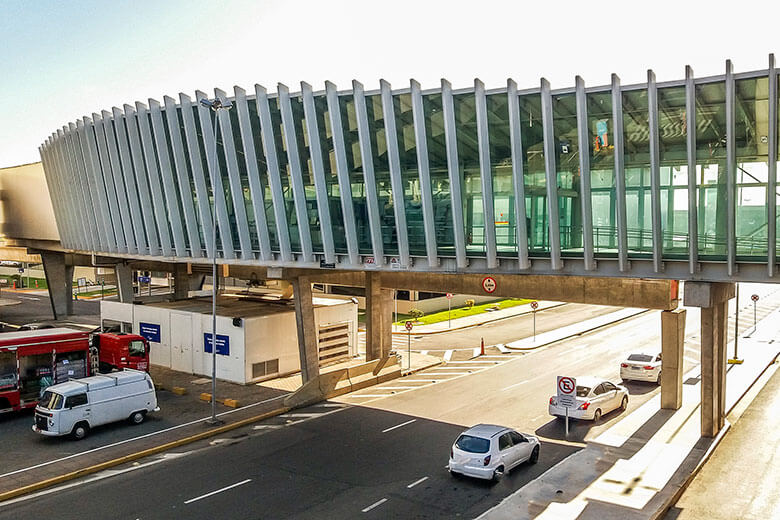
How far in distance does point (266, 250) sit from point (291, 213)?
2018 millimetres

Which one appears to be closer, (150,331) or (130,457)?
(130,457)

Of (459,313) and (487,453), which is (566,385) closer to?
(487,453)

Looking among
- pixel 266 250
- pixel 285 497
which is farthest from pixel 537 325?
pixel 285 497

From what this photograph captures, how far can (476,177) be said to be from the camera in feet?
68.6

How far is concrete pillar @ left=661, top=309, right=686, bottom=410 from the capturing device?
2553 centimetres

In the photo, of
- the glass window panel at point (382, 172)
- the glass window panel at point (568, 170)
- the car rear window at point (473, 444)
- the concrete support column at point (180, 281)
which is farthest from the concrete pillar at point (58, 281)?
the glass window panel at point (568, 170)

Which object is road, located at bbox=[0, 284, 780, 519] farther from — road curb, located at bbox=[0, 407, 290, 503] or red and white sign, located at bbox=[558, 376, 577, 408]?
red and white sign, located at bbox=[558, 376, 577, 408]

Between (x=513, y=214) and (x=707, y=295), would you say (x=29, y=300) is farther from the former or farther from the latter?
(x=707, y=295)

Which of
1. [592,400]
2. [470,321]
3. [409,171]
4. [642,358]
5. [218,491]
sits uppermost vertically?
[409,171]

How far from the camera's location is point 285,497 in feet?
54.2

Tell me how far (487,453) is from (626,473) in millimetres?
4103

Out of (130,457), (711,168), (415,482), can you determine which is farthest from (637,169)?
(130,457)

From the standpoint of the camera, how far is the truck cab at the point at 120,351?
28.2m

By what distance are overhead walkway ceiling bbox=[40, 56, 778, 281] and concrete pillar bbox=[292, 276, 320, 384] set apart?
94.1 inches
